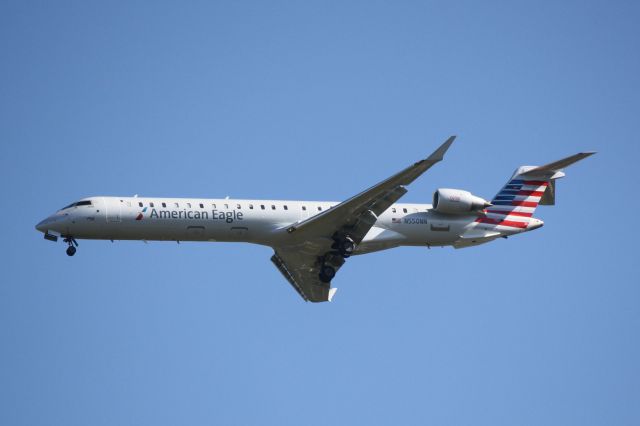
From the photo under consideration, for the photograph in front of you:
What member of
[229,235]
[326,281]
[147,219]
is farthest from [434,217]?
[147,219]

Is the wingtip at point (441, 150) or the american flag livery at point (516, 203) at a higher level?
the wingtip at point (441, 150)

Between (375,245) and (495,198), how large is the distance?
455 centimetres

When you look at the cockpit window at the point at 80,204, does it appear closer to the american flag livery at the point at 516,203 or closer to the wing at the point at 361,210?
the wing at the point at 361,210

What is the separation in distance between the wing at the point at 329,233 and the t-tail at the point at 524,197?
4320mm

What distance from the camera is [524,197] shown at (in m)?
32.5

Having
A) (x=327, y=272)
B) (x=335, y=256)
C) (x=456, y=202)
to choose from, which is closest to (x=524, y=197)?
(x=456, y=202)

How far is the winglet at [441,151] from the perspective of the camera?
2665 cm

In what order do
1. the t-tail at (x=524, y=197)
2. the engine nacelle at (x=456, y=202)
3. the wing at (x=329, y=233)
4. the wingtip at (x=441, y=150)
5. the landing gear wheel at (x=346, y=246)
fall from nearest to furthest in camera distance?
the wingtip at (x=441, y=150) < the wing at (x=329, y=233) < the landing gear wheel at (x=346, y=246) < the engine nacelle at (x=456, y=202) < the t-tail at (x=524, y=197)

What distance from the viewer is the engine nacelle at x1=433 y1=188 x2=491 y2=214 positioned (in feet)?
102

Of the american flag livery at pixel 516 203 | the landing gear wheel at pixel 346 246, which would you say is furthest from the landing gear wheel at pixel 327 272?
the american flag livery at pixel 516 203

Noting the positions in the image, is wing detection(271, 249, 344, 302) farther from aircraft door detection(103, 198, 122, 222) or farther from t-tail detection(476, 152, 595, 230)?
t-tail detection(476, 152, 595, 230)

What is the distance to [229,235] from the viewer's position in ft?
98.6

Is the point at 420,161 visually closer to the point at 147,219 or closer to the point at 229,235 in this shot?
the point at 229,235

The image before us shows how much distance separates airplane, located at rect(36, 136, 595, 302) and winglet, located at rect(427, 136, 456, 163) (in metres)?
0.76
